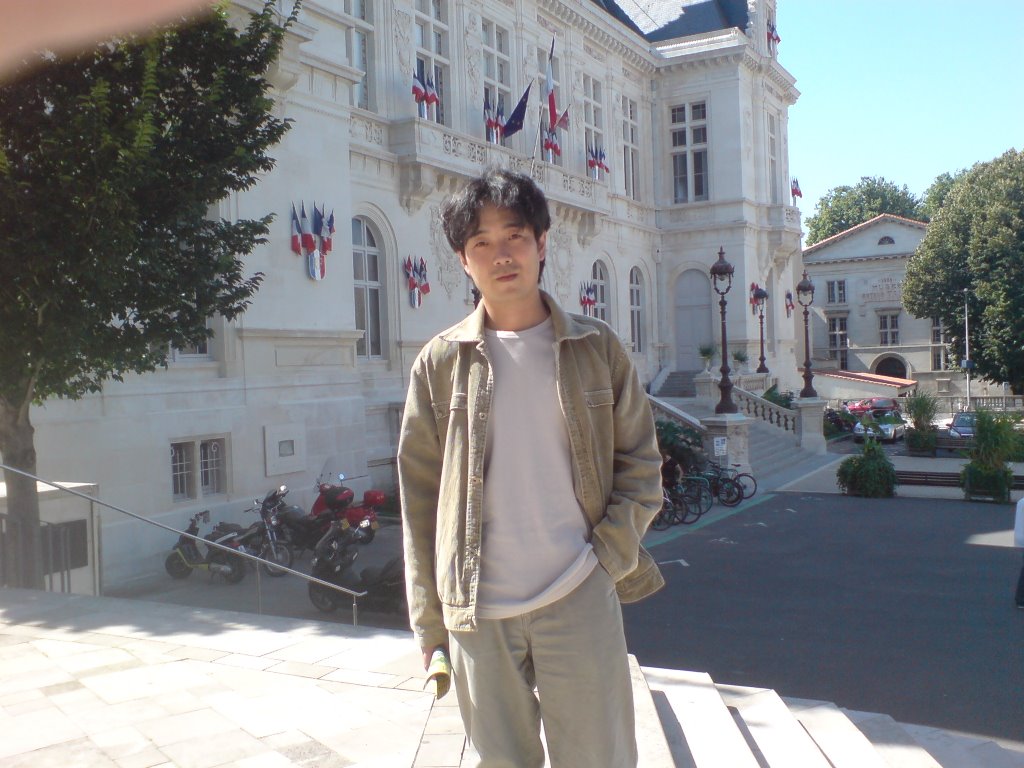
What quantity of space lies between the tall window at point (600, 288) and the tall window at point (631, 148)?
12.0ft

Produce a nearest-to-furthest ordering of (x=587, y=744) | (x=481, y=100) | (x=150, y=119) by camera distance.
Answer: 1. (x=587, y=744)
2. (x=150, y=119)
3. (x=481, y=100)

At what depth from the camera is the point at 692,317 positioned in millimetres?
34906

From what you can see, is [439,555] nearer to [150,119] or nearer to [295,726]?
[295,726]

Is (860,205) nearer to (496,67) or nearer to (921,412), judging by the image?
(921,412)

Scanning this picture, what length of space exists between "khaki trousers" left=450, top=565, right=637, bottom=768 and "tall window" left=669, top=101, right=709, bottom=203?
33858 millimetres

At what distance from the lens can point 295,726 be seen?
185 inches

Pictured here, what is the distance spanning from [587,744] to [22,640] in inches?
205

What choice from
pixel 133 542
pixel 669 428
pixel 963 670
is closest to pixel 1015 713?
pixel 963 670

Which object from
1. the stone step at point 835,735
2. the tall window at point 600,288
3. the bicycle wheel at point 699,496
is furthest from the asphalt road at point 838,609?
the tall window at point 600,288

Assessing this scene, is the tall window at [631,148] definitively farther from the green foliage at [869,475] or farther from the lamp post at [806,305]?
the green foliage at [869,475]

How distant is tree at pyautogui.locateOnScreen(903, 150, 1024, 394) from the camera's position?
144ft

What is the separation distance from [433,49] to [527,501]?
21.4m

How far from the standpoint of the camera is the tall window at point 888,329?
60.1m

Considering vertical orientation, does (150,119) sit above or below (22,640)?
above
